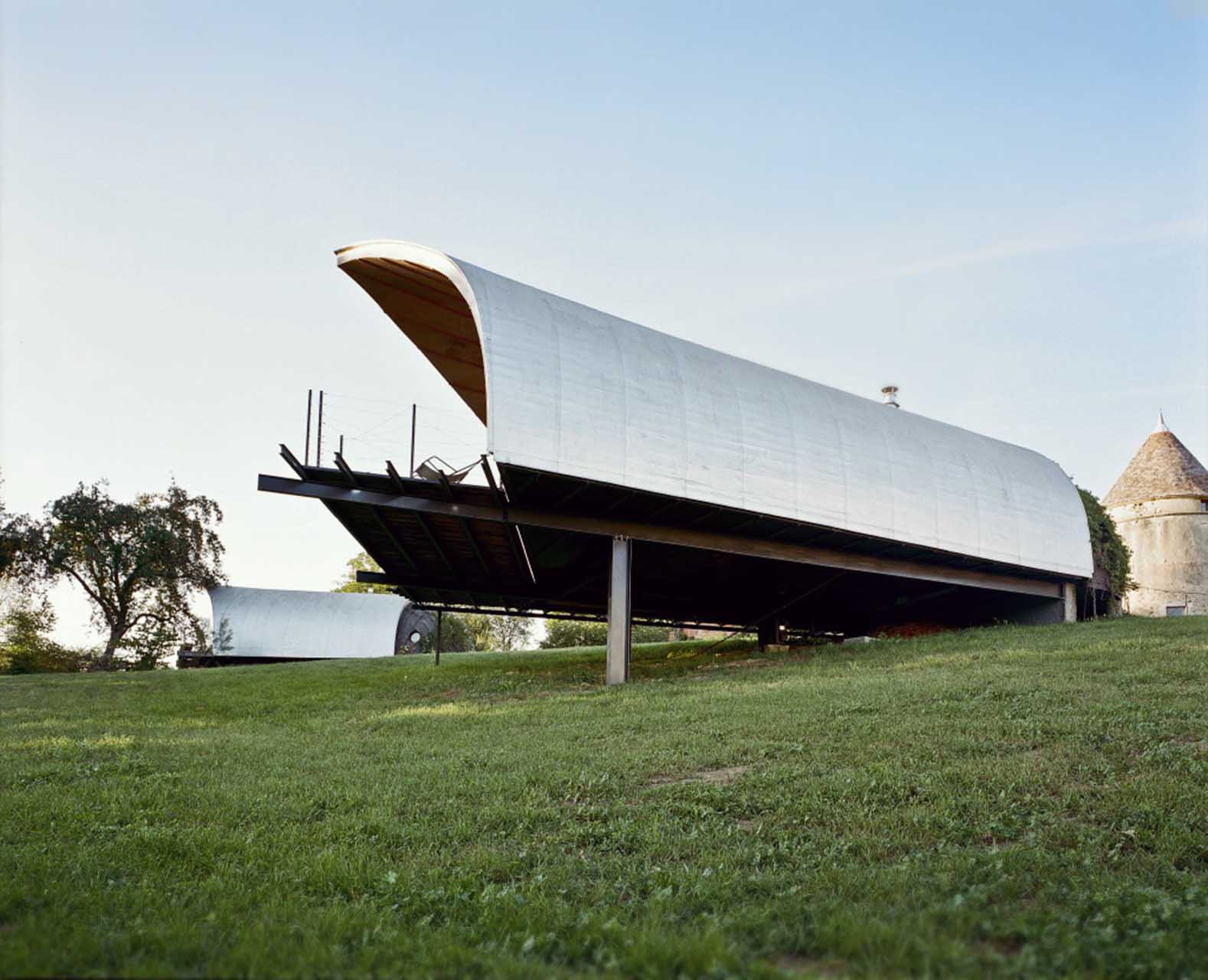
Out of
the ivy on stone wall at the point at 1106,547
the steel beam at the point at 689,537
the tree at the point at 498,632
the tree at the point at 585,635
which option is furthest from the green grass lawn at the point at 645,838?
the tree at the point at 498,632

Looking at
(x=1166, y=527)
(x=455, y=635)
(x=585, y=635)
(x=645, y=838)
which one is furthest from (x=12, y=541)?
(x=1166, y=527)

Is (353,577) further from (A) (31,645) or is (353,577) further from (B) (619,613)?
(B) (619,613)

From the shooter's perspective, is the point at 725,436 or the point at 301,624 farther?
the point at 301,624

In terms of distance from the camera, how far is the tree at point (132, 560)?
134 ft

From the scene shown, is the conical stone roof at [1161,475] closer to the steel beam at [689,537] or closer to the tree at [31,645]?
the steel beam at [689,537]

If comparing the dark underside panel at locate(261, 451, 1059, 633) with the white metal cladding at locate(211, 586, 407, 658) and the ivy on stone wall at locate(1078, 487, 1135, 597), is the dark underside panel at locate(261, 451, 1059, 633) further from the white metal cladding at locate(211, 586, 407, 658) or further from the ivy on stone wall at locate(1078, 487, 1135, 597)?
the white metal cladding at locate(211, 586, 407, 658)

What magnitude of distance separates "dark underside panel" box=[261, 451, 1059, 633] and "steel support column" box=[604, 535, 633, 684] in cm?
40

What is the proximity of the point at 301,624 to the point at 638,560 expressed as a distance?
23598 mm

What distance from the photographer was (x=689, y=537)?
19984 mm

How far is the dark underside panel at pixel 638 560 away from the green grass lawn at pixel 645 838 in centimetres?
508

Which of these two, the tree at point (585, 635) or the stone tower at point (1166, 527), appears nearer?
the stone tower at point (1166, 527)

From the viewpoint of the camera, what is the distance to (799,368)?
25.2m

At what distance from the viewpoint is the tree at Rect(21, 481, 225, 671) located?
4088 cm

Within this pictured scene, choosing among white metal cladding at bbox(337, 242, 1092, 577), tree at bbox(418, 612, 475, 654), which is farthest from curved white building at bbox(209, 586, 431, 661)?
white metal cladding at bbox(337, 242, 1092, 577)
